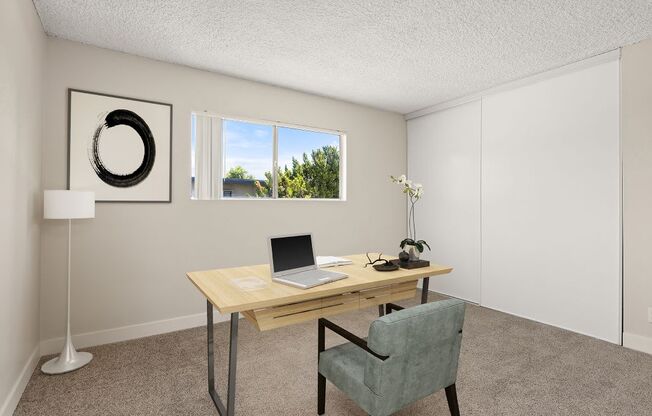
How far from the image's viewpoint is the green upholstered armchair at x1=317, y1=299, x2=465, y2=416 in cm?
147

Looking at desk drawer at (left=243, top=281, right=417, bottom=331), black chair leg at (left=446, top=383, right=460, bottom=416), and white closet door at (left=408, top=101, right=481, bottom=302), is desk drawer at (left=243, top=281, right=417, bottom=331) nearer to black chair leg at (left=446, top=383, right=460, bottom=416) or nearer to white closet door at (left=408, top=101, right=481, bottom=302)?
black chair leg at (left=446, top=383, right=460, bottom=416)

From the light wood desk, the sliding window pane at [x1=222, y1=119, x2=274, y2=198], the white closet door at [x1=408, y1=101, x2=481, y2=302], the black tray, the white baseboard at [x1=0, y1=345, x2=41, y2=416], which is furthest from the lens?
the white closet door at [x1=408, y1=101, x2=481, y2=302]

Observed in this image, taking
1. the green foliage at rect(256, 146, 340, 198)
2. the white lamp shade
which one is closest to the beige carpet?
the white lamp shade

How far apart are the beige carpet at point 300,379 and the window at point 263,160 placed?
1.64 metres

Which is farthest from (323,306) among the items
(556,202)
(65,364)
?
(556,202)

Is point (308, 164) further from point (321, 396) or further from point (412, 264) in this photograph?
point (321, 396)

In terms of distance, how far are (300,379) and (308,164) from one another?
2.77 metres

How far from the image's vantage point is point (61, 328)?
2.85 meters

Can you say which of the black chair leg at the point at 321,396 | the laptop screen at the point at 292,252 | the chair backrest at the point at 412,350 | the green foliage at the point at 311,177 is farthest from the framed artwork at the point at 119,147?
the chair backrest at the point at 412,350

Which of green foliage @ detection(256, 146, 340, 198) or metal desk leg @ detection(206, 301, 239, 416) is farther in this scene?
green foliage @ detection(256, 146, 340, 198)

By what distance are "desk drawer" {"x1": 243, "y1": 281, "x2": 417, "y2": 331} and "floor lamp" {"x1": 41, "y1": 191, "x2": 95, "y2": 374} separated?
168 centimetres

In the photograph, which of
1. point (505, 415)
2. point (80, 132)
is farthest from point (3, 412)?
point (505, 415)

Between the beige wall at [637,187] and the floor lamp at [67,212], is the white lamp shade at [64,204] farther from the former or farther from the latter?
the beige wall at [637,187]

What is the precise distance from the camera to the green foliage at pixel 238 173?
3.77 m
